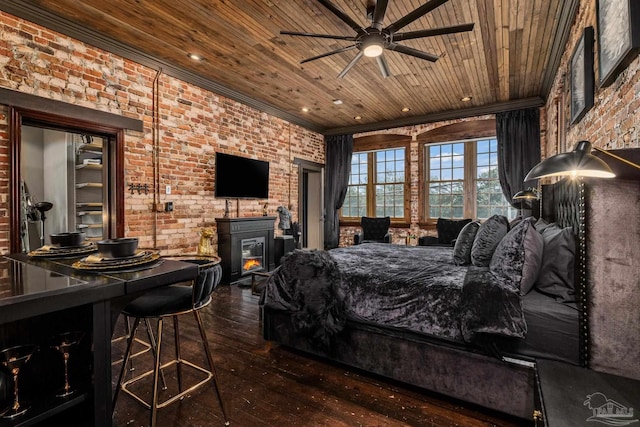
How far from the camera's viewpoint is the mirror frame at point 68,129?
2842 millimetres

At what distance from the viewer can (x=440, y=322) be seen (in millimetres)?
1939

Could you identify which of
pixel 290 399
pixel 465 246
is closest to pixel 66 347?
pixel 290 399

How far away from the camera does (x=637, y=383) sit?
47.3 inches

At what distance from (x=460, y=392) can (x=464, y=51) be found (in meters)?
Result: 3.61

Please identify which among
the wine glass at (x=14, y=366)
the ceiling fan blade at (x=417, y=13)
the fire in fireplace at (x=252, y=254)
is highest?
the ceiling fan blade at (x=417, y=13)

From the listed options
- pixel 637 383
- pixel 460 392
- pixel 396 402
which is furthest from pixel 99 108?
pixel 637 383

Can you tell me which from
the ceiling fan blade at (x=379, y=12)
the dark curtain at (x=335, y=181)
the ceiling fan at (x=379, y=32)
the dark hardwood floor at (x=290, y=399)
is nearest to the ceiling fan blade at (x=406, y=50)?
the ceiling fan at (x=379, y=32)

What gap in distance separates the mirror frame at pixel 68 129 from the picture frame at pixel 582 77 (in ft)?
14.8

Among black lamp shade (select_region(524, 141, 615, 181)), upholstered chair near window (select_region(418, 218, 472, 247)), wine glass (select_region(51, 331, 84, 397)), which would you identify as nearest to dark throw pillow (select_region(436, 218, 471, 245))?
upholstered chair near window (select_region(418, 218, 472, 247))

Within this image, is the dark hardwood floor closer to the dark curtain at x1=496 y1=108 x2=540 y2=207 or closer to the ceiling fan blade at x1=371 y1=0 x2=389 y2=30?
the ceiling fan blade at x1=371 y1=0 x2=389 y2=30

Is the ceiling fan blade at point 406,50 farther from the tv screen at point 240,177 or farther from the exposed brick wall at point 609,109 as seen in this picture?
the tv screen at point 240,177

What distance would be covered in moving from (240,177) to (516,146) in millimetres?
4772

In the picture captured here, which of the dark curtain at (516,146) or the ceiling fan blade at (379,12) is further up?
the ceiling fan blade at (379,12)

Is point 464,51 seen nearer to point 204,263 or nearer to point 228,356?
point 204,263
